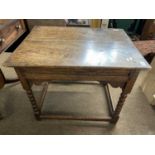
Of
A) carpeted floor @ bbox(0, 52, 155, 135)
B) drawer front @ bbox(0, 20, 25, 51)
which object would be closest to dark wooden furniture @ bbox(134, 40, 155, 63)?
carpeted floor @ bbox(0, 52, 155, 135)

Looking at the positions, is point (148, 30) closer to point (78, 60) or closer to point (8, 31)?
point (78, 60)

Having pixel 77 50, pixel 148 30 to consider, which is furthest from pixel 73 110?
pixel 148 30

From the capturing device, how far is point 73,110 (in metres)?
1.31

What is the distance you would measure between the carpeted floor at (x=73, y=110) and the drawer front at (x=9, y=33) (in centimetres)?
56

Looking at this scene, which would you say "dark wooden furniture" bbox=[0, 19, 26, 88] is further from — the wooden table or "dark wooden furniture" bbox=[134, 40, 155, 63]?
"dark wooden furniture" bbox=[134, 40, 155, 63]

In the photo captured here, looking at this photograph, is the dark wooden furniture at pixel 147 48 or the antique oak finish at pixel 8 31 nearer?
the antique oak finish at pixel 8 31

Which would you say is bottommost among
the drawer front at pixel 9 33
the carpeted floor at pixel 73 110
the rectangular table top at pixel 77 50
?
the carpeted floor at pixel 73 110

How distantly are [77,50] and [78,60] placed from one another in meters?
0.13

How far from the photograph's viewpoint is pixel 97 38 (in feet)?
3.41

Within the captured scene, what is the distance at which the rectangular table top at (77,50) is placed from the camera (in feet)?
2.43

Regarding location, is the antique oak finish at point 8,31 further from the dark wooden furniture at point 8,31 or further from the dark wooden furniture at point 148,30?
the dark wooden furniture at point 148,30

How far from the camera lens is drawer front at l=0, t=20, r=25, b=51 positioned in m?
1.11

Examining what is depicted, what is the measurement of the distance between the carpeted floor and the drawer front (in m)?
0.56

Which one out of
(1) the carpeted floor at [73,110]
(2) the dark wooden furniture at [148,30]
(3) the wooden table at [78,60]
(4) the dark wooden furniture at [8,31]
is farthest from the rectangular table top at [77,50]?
(2) the dark wooden furniture at [148,30]
